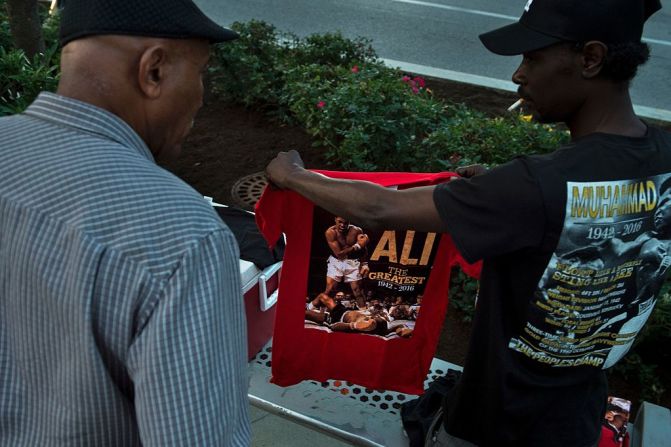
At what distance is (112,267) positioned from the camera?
116 centimetres

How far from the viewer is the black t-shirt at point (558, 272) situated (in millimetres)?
1743

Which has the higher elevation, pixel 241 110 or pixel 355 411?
pixel 241 110

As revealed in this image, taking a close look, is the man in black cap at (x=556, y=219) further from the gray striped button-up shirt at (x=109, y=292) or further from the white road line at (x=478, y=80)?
the white road line at (x=478, y=80)

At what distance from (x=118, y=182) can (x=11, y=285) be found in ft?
0.97

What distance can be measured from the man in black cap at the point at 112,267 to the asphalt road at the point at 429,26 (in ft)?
25.3

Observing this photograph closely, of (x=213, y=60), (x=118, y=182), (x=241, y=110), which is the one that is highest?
(x=118, y=182)

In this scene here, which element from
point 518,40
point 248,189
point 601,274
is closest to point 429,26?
point 248,189

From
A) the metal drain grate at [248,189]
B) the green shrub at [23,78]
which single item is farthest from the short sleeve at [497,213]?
the green shrub at [23,78]

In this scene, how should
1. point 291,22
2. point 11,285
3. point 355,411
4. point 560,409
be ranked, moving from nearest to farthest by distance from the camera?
point 11,285 < point 560,409 < point 355,411 < point 291,22

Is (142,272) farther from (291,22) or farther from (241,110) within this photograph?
(291,22)

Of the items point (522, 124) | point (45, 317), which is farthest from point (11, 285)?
A: point (522, 124)

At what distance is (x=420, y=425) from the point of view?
107 inches

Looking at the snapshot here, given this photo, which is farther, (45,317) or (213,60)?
(213,60)

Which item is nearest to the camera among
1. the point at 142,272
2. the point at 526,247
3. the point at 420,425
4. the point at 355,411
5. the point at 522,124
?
the point at 142,272
